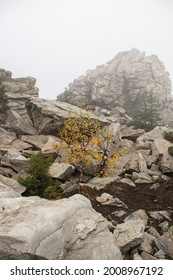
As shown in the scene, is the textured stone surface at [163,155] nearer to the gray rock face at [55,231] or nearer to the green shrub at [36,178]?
the green shrub at [36,178]

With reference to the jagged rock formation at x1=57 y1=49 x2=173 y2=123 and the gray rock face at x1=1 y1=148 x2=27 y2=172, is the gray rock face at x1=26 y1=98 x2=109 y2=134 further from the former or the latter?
the jagged rock formation at x1=57 y1=49 x2=173 y2=123

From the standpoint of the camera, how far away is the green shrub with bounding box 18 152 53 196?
1582cm

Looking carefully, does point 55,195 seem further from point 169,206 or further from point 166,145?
point 166,145

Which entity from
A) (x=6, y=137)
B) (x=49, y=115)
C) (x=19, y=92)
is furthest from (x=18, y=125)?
(x=19, y=92)

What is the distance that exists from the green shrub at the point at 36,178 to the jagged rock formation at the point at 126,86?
5930cm

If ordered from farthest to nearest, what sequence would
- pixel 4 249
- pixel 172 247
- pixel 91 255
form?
pixel 172 247, pixel 91 255, pixel 4 249

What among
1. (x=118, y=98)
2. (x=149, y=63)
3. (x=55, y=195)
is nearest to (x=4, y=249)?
(x=55, y=195)

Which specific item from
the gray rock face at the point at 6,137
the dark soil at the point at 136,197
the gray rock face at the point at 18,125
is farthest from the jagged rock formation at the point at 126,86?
the dark soil at the point at 136,197

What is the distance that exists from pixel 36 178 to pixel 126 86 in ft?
254

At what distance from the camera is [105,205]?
14.8m

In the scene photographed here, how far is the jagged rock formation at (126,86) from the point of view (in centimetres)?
8006

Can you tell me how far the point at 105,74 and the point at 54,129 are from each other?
6832 centimetres

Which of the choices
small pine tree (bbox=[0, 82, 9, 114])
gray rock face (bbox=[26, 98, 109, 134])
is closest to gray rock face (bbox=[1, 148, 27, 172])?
gray rock face (bbox=[26, 98, 109, 134])

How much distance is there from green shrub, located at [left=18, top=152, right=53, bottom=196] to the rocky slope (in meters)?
0.62
